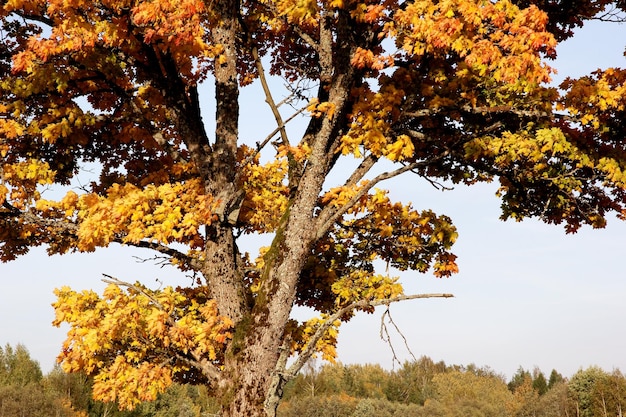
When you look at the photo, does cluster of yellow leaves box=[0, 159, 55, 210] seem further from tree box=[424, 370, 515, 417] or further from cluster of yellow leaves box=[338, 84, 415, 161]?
tree box=[424, 370, 515, 417]

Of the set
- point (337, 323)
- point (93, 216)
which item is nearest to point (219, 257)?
point (93, 216)

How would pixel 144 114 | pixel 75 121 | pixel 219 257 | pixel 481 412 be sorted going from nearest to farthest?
1. pixel 219 257
2. pixel 75 121
3. pixel 144 114
4. pixel 481 412

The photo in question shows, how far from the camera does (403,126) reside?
33.8 feet

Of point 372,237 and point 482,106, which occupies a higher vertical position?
point 482,106

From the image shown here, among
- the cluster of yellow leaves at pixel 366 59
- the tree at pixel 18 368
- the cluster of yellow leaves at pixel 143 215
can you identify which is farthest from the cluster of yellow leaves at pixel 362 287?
the tree at pixel 18 368

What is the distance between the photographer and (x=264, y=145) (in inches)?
425

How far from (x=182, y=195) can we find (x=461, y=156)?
194 inches

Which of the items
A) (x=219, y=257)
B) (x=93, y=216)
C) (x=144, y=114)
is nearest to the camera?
(x=93, y=216)

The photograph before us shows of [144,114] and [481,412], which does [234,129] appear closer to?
[144,114]

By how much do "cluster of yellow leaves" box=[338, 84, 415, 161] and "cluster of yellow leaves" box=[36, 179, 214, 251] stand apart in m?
2.65

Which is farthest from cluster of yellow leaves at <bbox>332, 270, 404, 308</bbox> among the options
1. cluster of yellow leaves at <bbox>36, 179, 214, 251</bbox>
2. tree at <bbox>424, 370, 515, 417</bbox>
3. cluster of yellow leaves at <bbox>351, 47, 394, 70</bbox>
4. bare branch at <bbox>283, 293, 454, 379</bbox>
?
tree at <bbox>424, 370, 515, 417</bbox>

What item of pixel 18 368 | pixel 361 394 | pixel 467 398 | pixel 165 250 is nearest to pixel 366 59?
pixel 165 250

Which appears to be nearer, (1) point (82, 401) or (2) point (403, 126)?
(2) point (403, 126)

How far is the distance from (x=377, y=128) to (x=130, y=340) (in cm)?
555
